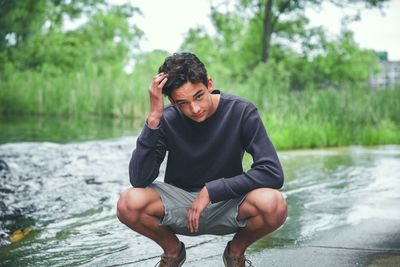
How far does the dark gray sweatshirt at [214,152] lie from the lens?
9.58 feet

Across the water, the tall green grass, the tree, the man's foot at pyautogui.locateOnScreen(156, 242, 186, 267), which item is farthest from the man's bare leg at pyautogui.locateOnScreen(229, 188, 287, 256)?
the tree

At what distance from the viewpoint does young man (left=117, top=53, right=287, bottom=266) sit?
2918mm

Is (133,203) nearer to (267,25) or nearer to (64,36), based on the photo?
(267,25)

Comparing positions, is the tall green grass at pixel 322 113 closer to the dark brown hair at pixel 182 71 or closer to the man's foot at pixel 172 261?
the man's foot at pixel 172 261

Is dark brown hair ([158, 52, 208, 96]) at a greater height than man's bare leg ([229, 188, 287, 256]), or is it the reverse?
dark brown hair ([158, 52, 208, 96])

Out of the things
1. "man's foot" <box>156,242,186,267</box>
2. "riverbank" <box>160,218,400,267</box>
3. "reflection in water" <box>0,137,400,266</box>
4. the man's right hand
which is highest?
the man's right hand

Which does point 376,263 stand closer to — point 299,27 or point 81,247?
point 81,247

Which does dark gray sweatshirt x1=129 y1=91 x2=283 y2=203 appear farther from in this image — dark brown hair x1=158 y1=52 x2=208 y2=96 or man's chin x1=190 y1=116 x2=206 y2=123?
dark brown hair x1=158 y1=52 x2=208 y2=96

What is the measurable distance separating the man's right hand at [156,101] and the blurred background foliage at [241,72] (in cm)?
743

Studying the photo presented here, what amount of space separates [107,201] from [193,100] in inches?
123

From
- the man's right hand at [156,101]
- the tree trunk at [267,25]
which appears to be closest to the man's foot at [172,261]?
the man's right hand at [156,101]

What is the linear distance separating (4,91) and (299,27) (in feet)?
48.5

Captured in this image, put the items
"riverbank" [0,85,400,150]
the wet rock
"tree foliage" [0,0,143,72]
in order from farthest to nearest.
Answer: "tree foliage" [0,0,143,72]
"riverbank" [0,85,400,150]
the wet rock

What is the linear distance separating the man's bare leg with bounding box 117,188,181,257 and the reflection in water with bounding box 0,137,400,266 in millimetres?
479
